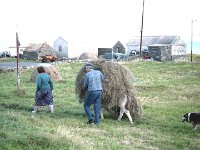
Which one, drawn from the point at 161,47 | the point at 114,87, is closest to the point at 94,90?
the point at 114,87

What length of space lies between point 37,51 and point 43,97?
5425cm

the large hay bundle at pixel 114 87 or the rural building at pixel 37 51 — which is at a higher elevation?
the rural building at pixel 37 51

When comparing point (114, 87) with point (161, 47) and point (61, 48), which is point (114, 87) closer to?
point (161, 47)

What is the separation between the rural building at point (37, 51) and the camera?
71006mm

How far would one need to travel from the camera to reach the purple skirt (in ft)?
57.4

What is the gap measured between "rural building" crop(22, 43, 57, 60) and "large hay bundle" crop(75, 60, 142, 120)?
5327 centimetres

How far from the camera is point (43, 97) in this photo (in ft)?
57.6

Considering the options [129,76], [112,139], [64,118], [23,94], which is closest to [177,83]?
[23,94]

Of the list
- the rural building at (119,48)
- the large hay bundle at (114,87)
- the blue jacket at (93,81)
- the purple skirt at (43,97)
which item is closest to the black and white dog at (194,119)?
the large hay bundle at (114,87)

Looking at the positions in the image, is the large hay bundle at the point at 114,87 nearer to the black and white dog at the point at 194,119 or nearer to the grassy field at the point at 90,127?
the grassy field at the point at 90,127

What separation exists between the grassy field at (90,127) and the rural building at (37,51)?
142 feet

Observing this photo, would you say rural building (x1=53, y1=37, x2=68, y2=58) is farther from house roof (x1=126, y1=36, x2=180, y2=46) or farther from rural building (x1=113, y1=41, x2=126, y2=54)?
house roof (x1=126, y1=36, x2=180, y2=46)

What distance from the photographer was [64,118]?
16.5m

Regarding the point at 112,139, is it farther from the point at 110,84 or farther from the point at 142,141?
the point at 110,84
